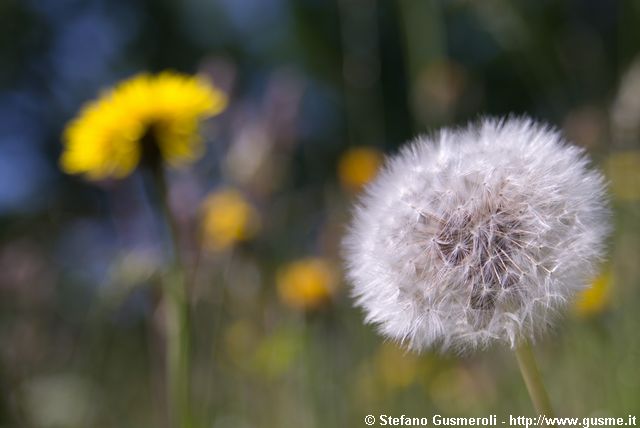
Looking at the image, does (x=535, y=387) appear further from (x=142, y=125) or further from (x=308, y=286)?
(x=308, y=286)

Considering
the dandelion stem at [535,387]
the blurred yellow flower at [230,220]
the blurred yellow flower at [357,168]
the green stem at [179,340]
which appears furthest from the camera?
the blurred yellow flower at [357,168]

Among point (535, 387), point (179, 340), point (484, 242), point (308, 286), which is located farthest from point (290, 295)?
point (535, 387)

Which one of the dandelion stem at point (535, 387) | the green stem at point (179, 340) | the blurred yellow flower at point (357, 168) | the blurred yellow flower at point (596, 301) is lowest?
the dandelion stem at point (535, 387)

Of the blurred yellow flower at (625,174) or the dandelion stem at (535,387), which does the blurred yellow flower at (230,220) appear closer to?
the blurred yellow flower at (625,174)

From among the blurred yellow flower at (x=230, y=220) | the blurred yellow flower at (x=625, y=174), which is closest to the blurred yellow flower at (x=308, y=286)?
the blurred yellow flower at (x=230, y=220)

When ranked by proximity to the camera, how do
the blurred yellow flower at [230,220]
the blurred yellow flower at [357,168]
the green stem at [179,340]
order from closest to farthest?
1. the green stem at [179,340]
2. the blurred yellow flower at [230,220]
3. the blurred yellow flower at [357,168]

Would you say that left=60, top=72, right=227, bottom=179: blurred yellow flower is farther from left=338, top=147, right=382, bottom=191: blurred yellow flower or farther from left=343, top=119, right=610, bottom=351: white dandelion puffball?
left=338, top=147, right=382, bottom=191: blurred yellow flower

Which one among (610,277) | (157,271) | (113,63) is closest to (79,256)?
(157,271)
